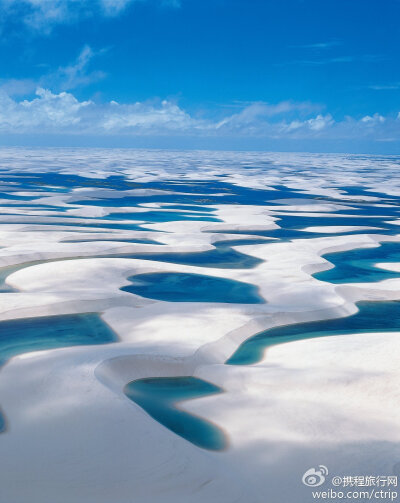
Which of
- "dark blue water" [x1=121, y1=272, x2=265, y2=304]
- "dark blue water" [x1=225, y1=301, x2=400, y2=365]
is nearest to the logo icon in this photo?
"dark blue water" [x1=225, y1=301, x2=400, y2=365]

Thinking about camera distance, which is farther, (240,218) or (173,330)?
(240,218)

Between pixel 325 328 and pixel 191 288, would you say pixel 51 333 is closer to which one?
pixel 191 288

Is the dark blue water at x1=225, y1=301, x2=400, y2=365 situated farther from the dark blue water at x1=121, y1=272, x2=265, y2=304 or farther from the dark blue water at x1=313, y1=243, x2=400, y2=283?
Result: the dark blue water at x1=313, y1=243, x2=400, y2=283

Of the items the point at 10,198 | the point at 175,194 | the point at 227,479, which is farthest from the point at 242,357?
the point at 175,194

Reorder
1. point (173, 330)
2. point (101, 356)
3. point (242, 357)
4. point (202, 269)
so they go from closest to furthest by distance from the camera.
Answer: point (101, 356), point (242, 357), point (173, 330), point (202, 269)

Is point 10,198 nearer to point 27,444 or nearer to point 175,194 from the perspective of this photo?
point 175,194

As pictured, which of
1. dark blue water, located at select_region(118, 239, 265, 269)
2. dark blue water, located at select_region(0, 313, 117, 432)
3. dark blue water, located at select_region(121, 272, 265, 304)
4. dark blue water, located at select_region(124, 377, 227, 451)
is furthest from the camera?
dark blue water, located at select_region(118, 239, 265, 269)

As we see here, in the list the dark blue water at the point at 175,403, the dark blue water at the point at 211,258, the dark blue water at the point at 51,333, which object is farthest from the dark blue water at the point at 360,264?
the dark blue water at the point at 175,403
